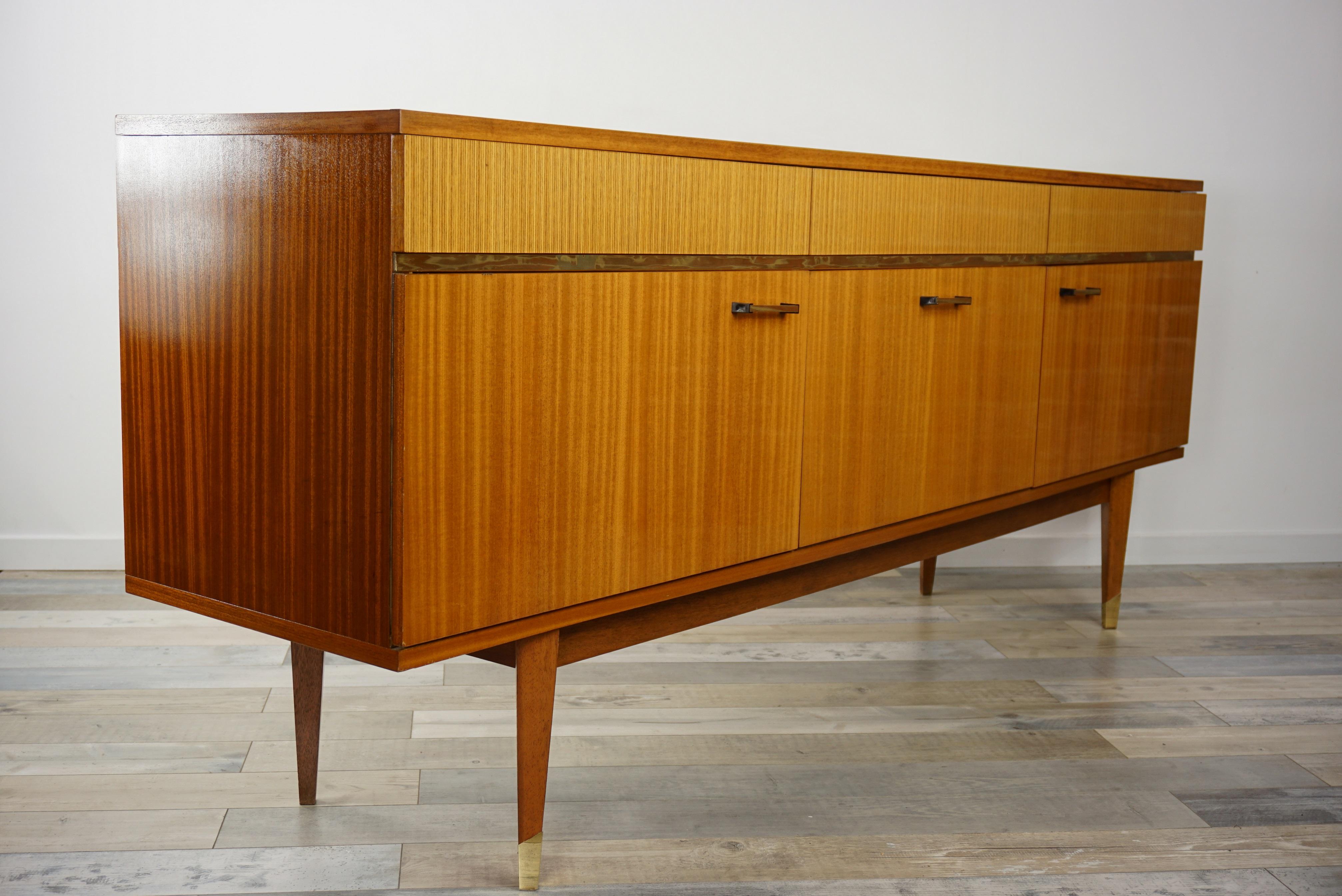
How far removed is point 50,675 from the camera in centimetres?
201

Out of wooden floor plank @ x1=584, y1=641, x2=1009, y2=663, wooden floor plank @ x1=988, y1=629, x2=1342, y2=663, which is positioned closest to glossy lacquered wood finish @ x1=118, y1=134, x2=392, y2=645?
wooden floor plank @ x1=584, y1=641, x2=1009, y2=663

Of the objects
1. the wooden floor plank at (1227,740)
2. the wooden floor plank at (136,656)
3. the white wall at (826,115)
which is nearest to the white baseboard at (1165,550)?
the white wall at (826,115)

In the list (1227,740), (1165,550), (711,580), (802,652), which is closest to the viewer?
(711,580)

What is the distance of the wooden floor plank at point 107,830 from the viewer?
1.44 metres

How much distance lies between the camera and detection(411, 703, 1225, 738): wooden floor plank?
1.85 metres

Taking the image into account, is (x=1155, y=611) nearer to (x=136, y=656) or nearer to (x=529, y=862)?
(x=529, y=862)

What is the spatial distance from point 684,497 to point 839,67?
1756 millimetres

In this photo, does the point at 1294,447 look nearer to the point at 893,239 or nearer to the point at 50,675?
the point at 893,239

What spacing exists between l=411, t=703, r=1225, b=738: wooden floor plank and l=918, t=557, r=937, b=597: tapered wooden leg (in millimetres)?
640

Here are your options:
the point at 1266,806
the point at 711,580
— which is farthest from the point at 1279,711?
the point at 711,580

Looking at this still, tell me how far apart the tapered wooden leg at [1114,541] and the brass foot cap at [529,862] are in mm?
1448

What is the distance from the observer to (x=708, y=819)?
1.56 metres

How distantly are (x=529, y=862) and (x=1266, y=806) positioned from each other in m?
1.05

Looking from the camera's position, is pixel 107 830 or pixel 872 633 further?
pixel 872 633
